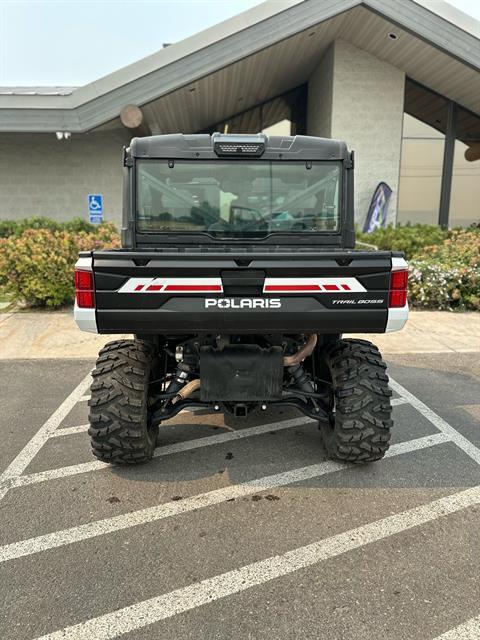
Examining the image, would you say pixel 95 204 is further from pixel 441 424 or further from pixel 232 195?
pixel 441 424

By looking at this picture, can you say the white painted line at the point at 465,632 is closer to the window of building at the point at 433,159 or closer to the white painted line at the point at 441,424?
the white painted line at the point at 441,424

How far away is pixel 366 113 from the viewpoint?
47.5 feet

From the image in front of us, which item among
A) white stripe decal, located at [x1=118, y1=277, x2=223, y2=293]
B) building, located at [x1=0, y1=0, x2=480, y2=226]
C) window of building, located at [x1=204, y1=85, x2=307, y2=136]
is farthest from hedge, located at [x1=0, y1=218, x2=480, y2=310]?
window of building, located at [x1=204, y1=85, x2=307, y2=136]

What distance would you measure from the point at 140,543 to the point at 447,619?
5.14 feet

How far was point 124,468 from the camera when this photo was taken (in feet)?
11.8

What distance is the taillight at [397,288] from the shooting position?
306 cm

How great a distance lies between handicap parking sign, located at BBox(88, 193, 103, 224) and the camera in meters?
13.7

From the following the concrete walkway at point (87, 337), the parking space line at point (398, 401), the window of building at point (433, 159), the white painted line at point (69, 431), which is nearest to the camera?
the white painted line at point (69, 431)

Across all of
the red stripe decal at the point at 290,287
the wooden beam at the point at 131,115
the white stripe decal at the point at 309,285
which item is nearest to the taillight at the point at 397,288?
the white stripe decal at the point at 309,285

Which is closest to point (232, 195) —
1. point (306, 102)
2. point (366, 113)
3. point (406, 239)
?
point (406, 239)

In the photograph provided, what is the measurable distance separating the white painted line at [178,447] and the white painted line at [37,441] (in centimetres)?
8

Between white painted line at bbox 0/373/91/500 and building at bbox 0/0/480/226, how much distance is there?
791 cm

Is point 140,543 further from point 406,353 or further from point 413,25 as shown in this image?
point 413,25

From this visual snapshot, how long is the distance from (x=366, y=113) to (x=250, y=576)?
→ 14.4m
